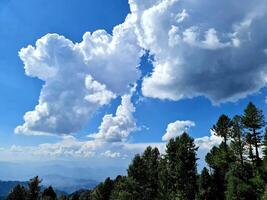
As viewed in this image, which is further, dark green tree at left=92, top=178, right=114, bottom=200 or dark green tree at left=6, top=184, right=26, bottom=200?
dark green tree at left=92, top=178, right=114, bottom=200

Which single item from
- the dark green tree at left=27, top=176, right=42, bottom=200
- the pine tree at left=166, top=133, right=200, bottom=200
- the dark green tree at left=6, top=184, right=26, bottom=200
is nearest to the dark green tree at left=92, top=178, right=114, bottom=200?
the dark green tree at left=27, top=176, right=42, bottom=200

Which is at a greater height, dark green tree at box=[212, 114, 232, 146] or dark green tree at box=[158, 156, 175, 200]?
dark green tree at box=[212, 114, 232, 146]

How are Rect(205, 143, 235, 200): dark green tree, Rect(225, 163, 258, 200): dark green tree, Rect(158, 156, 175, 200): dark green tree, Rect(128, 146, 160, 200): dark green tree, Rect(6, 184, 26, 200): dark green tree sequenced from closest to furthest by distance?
Rect(225, 163, 258, 200): dark green tree → Rect(128, 146, 160, 200): dark green tree → Rect(158, 156, 175, 200): dark green tree → Rect(205, 143, 235, 200): dark green tree → Rect(6, 184, 26, 200): dark green tree

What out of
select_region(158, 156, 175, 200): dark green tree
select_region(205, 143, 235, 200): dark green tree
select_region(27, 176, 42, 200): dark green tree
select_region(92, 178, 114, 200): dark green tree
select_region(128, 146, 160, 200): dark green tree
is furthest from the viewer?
select_region(92, 178, 114, 200): dark green tree

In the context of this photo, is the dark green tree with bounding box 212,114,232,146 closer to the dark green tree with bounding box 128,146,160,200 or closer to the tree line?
the tree line

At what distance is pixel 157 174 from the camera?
7694 cm

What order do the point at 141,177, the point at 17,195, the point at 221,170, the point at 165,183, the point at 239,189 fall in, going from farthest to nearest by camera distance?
the point at 17,195, the point at 221,170, the point at 165,183, the point at 141,177, the point at 239,189

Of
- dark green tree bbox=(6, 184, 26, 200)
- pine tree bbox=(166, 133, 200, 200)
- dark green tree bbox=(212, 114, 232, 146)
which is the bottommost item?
dark green tree bbox=(6, 184, 26, 200)

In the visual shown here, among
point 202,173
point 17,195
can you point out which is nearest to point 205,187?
point 202,173

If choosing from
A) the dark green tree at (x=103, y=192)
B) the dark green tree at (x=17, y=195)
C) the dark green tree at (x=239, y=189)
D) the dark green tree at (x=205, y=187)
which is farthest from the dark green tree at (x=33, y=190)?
the dark green tree at (x=239, y=189)

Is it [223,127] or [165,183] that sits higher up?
[223,127]

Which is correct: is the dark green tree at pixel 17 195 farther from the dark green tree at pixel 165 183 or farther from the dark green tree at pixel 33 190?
the dark green tree at pixel 165 183

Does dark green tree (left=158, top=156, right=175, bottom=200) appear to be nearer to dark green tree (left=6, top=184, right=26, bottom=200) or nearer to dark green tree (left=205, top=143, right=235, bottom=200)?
dark green tree (left=205, top=143, right=235, bottom=200)

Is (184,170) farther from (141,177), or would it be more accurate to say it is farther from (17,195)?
(17,195)
